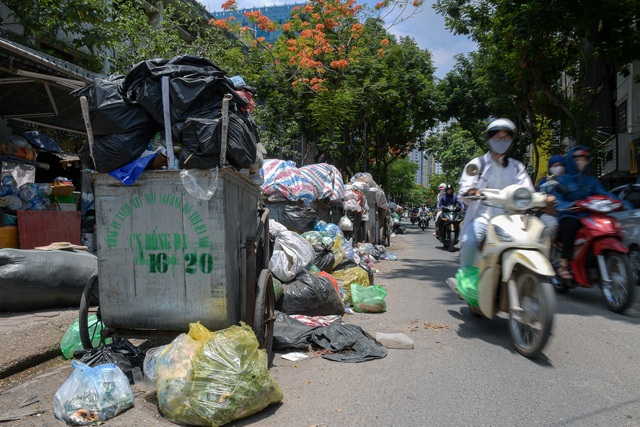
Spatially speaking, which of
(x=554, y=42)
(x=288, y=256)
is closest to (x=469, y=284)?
(x=288, y=256)

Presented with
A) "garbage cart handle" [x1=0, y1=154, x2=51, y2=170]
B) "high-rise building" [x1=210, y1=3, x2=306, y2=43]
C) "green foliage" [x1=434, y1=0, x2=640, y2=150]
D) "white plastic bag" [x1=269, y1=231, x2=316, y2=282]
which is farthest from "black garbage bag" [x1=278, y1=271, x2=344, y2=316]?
"high-rise building" [x1=210, y1=3, x2=306, y2=43]

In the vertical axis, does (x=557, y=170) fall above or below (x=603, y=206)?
above

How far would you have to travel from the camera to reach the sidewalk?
163 inches

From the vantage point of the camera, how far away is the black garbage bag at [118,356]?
3465mm

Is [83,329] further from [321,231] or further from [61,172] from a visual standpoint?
[61,172]

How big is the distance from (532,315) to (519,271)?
375mm

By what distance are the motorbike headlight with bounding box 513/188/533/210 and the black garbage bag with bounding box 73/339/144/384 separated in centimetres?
329

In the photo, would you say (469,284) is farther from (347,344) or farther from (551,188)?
(551,188)

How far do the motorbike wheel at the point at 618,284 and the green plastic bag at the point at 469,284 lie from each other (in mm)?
1814

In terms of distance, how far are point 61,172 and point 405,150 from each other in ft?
71.1

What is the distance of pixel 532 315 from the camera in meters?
4.05

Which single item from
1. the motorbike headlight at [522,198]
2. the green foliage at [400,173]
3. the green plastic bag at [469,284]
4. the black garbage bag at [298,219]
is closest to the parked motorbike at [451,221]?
the black garbage bag at [298,219]

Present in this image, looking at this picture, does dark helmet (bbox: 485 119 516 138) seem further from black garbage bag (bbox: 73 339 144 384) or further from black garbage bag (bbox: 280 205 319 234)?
black garbage bag (bbox: 280 205 319 234)

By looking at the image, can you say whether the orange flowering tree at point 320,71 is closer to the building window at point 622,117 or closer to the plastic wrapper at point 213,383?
the building window at point 622,117
